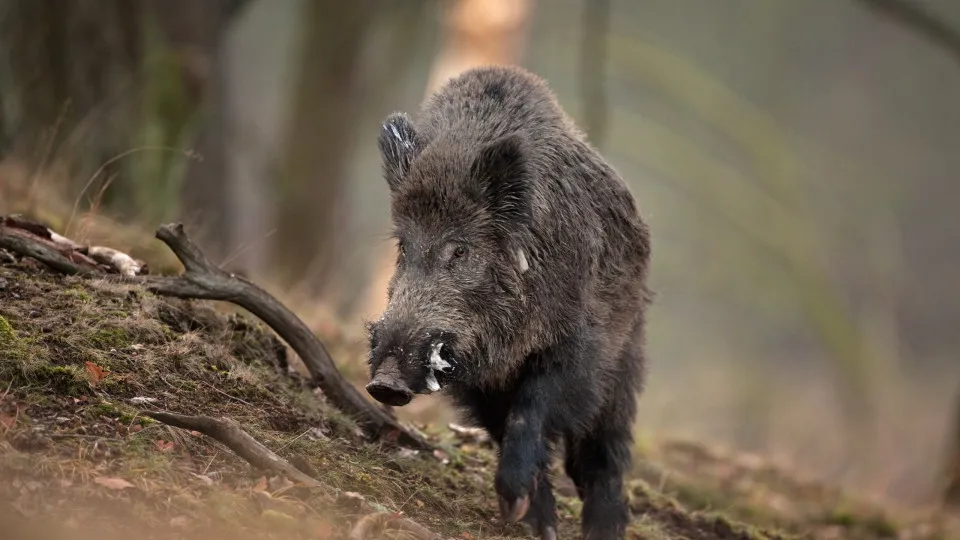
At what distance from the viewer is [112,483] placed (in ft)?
13.5

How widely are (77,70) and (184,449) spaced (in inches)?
225

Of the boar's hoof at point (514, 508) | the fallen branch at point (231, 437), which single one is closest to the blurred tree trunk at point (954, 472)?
the boar's hoof at point (514, 508)

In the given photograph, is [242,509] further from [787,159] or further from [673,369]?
[673,369]

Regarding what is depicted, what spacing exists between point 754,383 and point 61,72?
36.2 ft

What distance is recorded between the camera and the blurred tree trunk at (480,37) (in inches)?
533

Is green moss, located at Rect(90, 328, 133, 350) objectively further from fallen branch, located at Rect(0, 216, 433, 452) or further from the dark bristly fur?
the dark bristly fur

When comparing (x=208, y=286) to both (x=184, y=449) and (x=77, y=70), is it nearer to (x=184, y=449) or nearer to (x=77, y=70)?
(x=184, y=449)

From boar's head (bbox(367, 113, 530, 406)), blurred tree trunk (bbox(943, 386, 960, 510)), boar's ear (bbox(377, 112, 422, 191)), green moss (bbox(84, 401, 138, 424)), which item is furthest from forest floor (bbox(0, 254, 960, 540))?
blurred tree trunk (bbox(943, 386, 960, 510))

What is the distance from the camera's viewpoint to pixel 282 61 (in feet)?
95.7

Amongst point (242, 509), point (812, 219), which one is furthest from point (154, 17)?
point (812, 219)

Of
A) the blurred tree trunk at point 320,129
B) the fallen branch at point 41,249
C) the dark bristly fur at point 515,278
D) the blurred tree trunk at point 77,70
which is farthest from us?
the blurred tree trunk at point 320,129

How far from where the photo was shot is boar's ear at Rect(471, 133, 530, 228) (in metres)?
5.56

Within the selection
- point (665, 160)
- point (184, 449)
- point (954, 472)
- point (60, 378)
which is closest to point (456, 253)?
point (184, 449)

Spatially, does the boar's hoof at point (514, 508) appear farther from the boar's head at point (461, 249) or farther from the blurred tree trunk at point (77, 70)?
the blurred tree trunk at point (77, 70)
